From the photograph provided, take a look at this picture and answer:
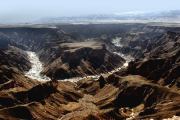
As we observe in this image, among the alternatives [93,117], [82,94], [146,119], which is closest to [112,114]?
[93,117]

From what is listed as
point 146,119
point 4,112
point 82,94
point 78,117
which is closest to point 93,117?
point 78,117

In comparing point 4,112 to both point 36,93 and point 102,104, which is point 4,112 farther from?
point 102,104

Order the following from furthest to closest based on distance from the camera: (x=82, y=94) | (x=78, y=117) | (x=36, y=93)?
(x=82, y=94), (x=36, y=93), (x=78, y=117)

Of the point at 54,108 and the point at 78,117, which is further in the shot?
the point at 54,108

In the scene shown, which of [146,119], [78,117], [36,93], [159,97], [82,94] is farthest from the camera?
[82,94]

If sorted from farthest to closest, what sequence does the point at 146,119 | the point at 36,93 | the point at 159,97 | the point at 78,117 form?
the point at 36,93 → the point at 159,97 → the point at 78,117 → the point at 146,119

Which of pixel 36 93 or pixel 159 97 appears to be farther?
pixel 36 93

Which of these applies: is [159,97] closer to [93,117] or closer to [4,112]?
[93,117]

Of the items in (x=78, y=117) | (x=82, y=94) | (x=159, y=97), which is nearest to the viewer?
(x=78, y=117)
